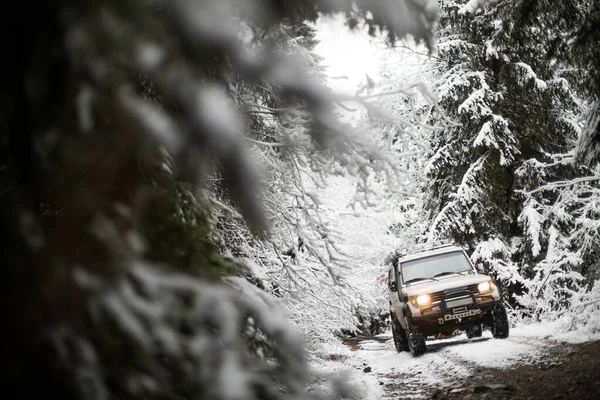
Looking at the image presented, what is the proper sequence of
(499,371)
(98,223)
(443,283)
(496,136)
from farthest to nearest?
1. (496,136)
2. (443,283)
3. (499,371)
4. (98,223)

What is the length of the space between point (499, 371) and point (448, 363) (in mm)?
1412

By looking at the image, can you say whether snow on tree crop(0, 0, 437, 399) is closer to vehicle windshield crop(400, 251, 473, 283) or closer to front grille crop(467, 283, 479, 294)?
front grille crop(467, 283, 479, 294)

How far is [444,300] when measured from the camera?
31.4ft

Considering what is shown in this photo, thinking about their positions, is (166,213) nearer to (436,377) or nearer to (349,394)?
(349,394)

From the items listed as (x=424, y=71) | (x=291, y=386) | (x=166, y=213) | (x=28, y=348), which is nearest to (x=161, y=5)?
(x=166, y=213)

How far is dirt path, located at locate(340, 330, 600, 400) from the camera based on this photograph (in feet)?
19.5

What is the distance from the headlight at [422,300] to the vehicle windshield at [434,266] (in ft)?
3.22

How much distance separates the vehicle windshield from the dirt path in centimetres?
150

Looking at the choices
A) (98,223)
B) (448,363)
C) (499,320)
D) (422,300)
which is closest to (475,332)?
(499,320)

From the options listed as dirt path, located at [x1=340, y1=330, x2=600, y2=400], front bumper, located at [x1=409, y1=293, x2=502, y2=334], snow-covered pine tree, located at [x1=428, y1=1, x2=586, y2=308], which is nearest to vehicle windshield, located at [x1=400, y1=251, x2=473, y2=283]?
front bumper, located at [x1=409, y1=293, x2=502, y2=334]

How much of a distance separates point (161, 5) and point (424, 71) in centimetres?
1463

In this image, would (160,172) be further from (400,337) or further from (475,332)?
(475,332)

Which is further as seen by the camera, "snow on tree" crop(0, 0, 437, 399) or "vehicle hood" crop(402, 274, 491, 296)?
"vehicle hood" crop(402, 274, 491, 296)

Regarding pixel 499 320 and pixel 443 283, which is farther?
pixel 499 320
